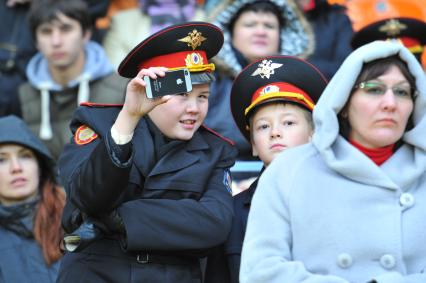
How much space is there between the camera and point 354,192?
3707 millimetres

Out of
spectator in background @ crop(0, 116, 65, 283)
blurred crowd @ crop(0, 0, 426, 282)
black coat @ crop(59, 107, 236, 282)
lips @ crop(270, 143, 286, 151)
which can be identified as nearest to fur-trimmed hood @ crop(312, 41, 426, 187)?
lips @ crop(270, 143, 286, 151)

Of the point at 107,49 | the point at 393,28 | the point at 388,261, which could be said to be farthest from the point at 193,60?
the point at 107,49

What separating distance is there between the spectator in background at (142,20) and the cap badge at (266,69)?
2.57 metres

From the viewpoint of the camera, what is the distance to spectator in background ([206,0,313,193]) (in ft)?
20.9

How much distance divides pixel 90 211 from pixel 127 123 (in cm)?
41

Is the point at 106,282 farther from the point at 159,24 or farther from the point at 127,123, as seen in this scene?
the point at 159,24

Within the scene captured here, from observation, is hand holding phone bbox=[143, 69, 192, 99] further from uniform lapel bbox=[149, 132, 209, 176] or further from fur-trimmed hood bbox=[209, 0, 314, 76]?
fur-trimmed hood bbox=[209, 0, 314, 76]

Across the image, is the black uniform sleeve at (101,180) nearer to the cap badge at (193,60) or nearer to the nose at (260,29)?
the cap badge at (193,60)

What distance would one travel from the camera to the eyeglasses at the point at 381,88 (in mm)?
3807

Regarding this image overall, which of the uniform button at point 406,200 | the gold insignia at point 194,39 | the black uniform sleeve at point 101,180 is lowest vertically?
the uniform button at point 406,200

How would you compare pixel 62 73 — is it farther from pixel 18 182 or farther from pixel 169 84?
pixel 169 84

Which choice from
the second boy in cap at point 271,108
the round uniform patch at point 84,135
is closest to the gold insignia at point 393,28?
the second boy in cap at point 271,108

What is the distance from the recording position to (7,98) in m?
7.14

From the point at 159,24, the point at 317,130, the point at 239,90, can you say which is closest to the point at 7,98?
the point at 159,24
